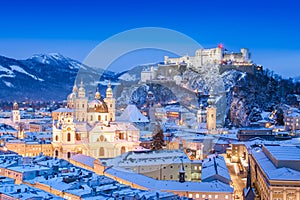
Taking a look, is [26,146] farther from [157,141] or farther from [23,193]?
[23,193]

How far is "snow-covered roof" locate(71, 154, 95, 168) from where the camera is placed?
23.5m

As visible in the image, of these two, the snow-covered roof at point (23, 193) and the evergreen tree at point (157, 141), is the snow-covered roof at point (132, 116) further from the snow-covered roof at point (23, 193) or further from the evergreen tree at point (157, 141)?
the snow-covered roof at point (23, 193)

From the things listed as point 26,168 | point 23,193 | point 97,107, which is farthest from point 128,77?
point 23,193

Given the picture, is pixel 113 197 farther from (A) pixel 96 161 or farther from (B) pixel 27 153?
(B) pixel 27 153

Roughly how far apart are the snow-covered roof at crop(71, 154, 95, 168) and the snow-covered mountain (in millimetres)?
69246

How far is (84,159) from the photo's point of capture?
24516mm

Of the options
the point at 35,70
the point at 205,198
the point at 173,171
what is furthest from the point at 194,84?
the point at 35,70

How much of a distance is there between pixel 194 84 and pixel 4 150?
2729 centimetres

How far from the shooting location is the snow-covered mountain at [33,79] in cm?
9800

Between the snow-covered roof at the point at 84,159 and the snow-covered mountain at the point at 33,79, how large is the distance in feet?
227

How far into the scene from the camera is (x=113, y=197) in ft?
48.1

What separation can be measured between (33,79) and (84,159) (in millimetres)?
85390

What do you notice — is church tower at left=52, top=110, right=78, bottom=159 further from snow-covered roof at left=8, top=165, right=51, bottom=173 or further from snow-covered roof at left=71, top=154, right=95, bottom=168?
snow-covered roof at left=8, top=165, right=51, bottom=173

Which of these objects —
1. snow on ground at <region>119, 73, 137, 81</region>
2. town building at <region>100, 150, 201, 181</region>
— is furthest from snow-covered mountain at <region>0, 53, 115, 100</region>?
town building at <region>100, 150, 201, 181</region>
